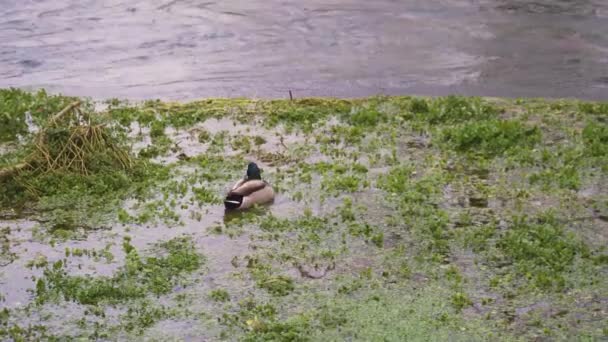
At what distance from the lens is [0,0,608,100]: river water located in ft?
53.9

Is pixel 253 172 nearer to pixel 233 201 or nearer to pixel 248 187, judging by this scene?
pixel 248 187

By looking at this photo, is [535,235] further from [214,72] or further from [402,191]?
[214,72]

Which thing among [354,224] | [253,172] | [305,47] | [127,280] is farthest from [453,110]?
[127,280]

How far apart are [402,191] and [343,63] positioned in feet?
23.2

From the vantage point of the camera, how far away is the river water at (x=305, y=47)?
1644cm

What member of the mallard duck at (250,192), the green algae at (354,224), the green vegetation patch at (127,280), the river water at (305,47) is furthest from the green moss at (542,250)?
the river water at (305,47)

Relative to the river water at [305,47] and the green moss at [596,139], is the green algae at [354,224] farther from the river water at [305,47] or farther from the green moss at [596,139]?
the river water at [305,47]

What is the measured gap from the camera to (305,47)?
19.0 metres

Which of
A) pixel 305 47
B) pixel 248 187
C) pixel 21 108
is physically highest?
pixel 21 108

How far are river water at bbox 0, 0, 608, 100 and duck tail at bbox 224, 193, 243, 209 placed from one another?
527 cm

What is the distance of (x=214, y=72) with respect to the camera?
→ 1736 cm

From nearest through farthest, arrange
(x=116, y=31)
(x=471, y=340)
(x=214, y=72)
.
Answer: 1. (x=471, y=340)
2. (x=214, y=72)
3. (x=116, y=31)

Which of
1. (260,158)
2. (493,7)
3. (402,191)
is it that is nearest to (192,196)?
(260,158)

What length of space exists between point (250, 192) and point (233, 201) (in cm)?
20
